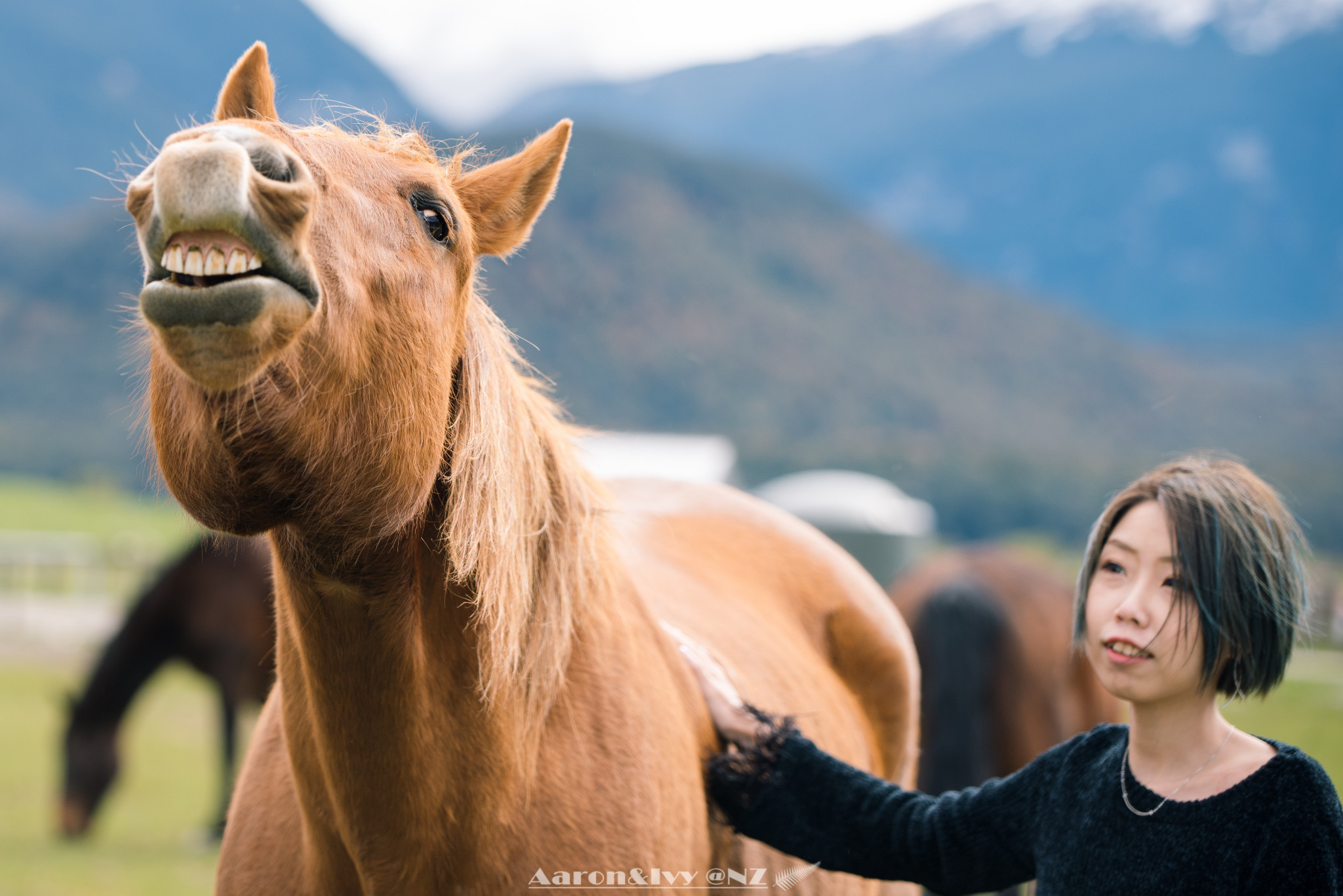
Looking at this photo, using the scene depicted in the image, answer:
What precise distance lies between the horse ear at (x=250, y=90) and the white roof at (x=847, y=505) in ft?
27.2

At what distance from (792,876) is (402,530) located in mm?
1289

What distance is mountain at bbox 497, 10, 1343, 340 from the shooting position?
7100 centimetres

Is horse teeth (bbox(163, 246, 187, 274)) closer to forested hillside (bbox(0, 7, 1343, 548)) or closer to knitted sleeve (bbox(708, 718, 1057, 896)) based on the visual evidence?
knitted sleeve (bbox(708, 718, 1057, 896))

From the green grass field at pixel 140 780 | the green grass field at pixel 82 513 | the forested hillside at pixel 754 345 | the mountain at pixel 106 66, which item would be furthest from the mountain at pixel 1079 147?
the green grass field at pixel 140 780

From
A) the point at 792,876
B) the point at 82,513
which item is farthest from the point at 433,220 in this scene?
the point at 82,513

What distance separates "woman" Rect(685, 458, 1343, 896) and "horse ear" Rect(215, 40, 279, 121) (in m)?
1.60

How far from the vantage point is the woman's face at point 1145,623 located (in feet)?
4.64

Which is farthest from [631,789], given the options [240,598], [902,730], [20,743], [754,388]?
[754,388]

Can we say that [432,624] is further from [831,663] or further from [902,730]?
[902,730]

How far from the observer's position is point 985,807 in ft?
5.58

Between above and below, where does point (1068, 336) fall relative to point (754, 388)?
above

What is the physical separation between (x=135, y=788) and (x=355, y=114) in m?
7.97

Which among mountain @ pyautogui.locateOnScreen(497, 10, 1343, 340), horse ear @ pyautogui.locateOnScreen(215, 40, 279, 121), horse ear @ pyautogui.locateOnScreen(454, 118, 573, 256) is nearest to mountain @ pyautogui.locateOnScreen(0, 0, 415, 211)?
mountain @ pyautogui.locateOnScreen(497, 10, 1343, 340)

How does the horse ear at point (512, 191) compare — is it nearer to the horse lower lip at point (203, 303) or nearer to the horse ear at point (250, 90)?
the horse ear at point (250, 90)
